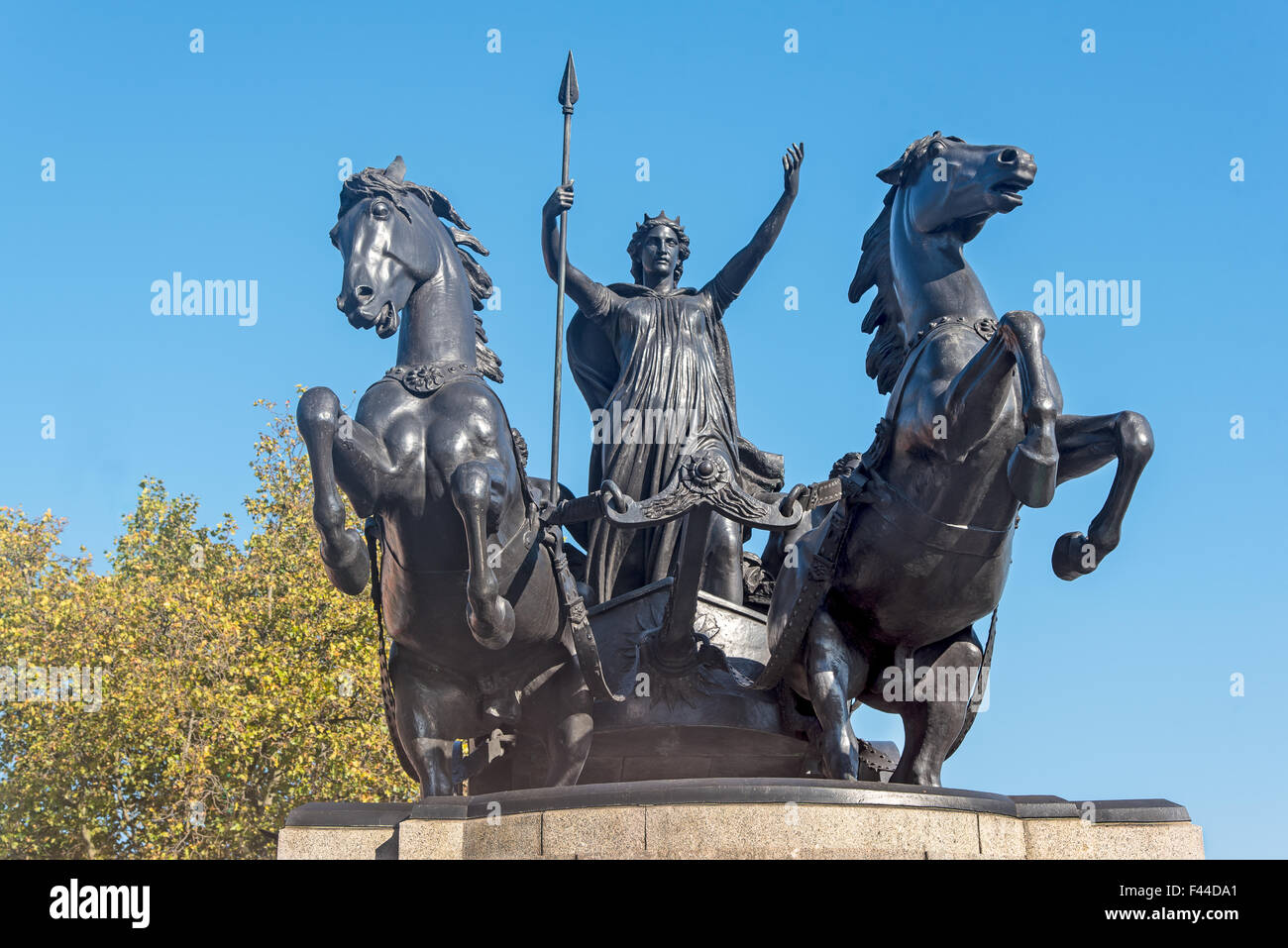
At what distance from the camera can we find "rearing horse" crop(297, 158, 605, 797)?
8.22 metres

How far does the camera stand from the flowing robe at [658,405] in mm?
10664

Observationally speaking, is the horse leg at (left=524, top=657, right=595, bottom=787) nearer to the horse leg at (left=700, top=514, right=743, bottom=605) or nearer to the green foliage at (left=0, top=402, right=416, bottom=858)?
the horse leg at (left=700, top=514, right=743, bottom=605)

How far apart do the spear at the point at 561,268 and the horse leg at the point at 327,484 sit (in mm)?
1488

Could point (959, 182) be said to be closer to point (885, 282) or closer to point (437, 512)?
point (885, 282)

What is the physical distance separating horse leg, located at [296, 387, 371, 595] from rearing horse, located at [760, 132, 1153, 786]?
2650 millimetres

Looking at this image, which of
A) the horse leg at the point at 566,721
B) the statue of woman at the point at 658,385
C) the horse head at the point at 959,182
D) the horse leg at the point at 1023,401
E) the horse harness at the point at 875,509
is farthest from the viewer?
the statue of woman at the point at 658,385

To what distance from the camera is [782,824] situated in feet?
21.6

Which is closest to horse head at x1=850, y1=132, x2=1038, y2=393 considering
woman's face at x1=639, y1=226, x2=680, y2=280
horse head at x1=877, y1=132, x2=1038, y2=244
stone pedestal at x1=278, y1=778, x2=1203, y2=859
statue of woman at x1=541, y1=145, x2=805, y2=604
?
horse head at x1=877, y1=132, x2=1038, y2=244

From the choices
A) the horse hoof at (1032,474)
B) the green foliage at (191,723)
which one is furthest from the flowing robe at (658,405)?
the green foliage at (191,723)

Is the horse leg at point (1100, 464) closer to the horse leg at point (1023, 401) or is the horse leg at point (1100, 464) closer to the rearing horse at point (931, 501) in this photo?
the rearing horse at point (931, 501)

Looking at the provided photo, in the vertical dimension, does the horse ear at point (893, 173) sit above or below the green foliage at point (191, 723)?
above
